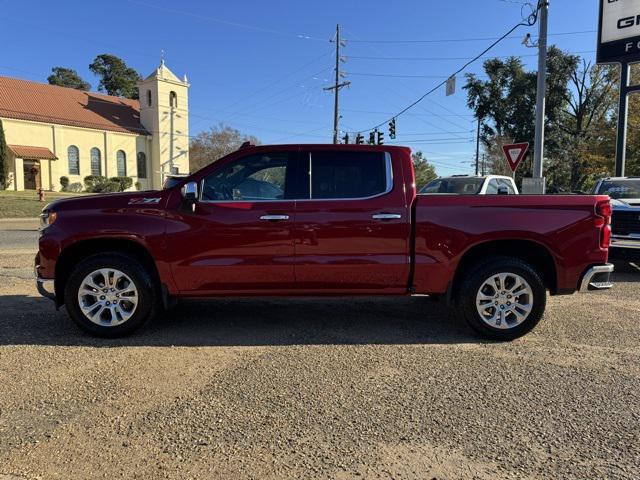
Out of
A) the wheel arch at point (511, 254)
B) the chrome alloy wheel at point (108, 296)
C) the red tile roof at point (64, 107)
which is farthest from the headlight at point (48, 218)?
the red tile roof at point (64, 107)

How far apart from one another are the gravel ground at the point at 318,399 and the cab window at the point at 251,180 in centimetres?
143

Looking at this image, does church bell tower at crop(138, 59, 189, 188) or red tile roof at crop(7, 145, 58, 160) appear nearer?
red tile roof at crop(7, 145, 58, 160)

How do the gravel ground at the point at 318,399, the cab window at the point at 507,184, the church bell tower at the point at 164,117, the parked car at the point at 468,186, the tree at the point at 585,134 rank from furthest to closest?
the church bell tower at the point at 164,117, the tree at the point at 585,134, the cab window at the point at 507,184, the parked car at the point at 468,186, the gravel ground at the point at 318,399

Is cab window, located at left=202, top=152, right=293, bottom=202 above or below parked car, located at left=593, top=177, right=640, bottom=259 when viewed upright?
above

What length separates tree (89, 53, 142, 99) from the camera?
83.4 m

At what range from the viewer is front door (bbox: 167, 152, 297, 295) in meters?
4.84

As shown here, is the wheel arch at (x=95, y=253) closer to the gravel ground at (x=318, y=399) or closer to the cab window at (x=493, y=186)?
the gravel ground at (x=318, y=399)

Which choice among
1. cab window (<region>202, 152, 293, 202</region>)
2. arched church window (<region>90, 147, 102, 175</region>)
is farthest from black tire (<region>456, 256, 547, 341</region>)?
arched church window (<region>90, 147, 102, 175</region>)

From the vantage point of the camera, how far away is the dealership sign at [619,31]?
13477 mm

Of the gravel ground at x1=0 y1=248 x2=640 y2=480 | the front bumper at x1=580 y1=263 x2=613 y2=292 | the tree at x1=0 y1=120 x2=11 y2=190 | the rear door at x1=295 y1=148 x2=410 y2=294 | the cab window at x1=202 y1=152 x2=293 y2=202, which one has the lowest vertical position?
the gravel ground at x1=0 y1=248 x2=640 y2=480

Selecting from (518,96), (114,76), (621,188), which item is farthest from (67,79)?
(621,188)

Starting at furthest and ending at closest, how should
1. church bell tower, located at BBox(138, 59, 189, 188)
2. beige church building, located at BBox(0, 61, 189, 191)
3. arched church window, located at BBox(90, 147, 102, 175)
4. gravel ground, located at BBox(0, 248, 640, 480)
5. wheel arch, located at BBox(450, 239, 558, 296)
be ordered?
church bell tower, located at BBox(138, 59, 189, 188)
arched church window, located at BBox(90, 147, 102, 175)
beige church building, located at BBox(0, 61, 189, 191)
wheel arch, located at BBox(450, 239, 558, 296)
gravel ground, located at BBox(0, 248, 640, 480)

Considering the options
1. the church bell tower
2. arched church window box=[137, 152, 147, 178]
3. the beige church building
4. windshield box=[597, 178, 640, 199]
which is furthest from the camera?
arched church window box=[137, 152, 147, 178]

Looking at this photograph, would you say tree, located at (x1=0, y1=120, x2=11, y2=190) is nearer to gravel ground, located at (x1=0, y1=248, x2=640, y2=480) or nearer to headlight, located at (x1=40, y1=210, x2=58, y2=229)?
gravel ground, located at (x1=0, y1=248, x2=640, y2=480)
